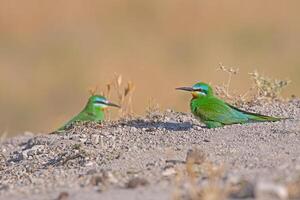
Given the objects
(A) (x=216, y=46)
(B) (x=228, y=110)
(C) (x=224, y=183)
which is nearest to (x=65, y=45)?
(A) (x=216, y=46)

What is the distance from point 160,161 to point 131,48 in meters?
9.66

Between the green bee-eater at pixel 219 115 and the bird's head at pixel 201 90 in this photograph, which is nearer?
the green bee-eater at pixel 219 115

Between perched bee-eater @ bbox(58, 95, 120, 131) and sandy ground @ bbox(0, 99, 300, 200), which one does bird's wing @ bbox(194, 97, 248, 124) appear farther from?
perched bee-eater @ bbox(58, 95, 120, 131)

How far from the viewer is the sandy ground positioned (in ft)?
15.9

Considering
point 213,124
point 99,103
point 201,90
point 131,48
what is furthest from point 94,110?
point 131,48

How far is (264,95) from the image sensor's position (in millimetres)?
8328

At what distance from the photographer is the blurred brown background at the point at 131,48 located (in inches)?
527

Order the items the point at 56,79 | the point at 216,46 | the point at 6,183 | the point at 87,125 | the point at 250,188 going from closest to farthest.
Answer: the point at 250,188, the point at 6,183, the point at 87,125, the point at 56,79, the point at 216,46

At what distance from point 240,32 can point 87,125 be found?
8.86 m

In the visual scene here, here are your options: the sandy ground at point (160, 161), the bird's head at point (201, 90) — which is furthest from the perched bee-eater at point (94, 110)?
the bird's head at point (201, 90)

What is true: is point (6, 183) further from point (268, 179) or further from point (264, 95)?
point (264, 95)

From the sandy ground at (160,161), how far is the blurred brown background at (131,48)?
415cm

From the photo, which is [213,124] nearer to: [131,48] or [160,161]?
[160,161]

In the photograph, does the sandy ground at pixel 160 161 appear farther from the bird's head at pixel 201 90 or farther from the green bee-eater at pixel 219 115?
the bird's head at pixel 201 90
